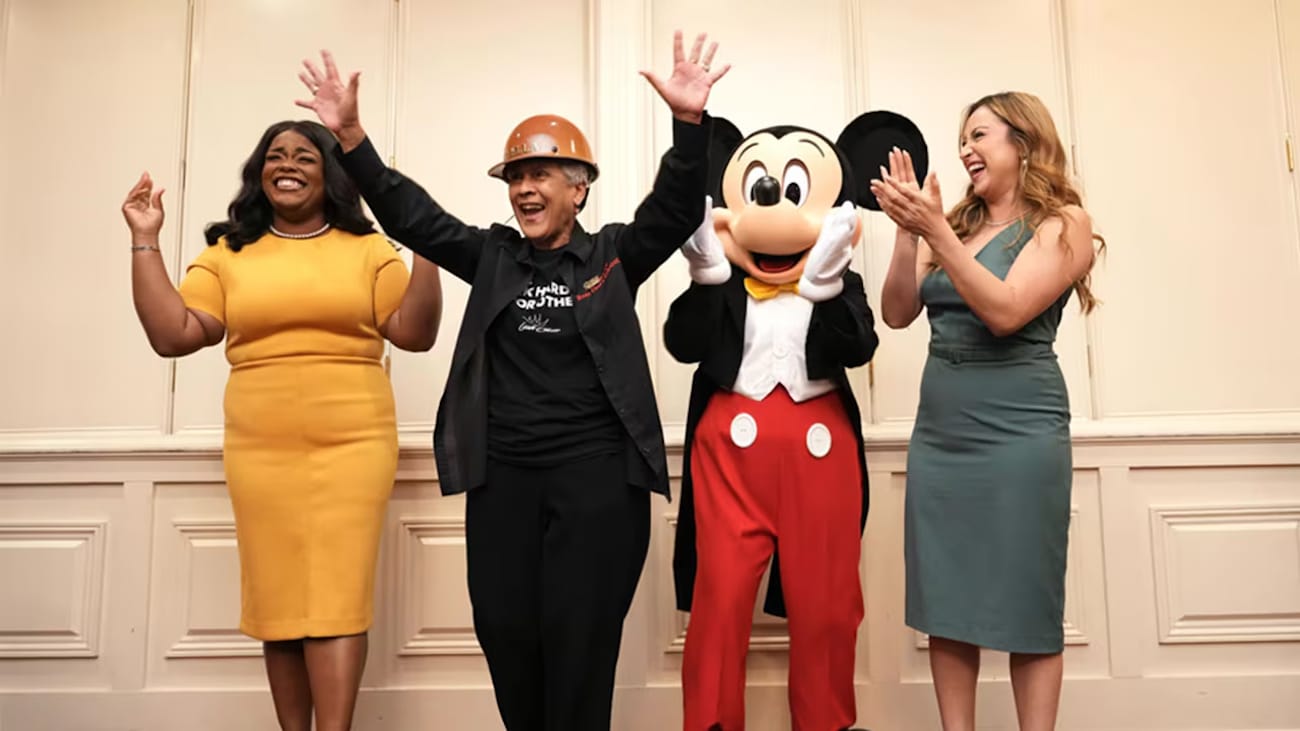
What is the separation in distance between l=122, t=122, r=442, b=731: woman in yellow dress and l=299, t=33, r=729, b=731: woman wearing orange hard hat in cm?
33

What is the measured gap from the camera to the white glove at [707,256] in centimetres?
206

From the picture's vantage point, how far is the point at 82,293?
2.98m

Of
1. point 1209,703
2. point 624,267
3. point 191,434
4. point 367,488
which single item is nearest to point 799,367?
point 624,267

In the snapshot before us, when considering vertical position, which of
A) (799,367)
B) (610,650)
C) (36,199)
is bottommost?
(610,650)

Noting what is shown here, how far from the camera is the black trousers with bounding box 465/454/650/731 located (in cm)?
175

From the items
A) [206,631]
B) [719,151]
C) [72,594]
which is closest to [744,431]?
[719,151]

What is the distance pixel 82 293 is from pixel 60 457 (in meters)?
0.55

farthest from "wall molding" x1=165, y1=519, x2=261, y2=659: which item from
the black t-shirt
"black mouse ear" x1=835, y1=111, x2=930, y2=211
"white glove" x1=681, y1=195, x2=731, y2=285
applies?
"black mouse ear" x1=835, y1=111, x2=930, y2=211

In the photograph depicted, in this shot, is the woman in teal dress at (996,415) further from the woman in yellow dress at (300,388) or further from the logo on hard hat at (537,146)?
the woman in yellow dress at (300,388)

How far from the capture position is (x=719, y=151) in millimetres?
2275

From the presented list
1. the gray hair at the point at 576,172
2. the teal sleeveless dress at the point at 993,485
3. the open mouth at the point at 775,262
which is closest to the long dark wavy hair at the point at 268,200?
the gray hair at the point at 576,172

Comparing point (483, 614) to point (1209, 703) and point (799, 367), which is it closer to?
point (799, 367)

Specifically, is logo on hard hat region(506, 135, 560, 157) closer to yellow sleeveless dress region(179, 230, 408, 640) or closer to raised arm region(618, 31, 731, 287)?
raised arm region(618, 31, 731, 287)

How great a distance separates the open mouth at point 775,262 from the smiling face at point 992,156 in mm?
420
